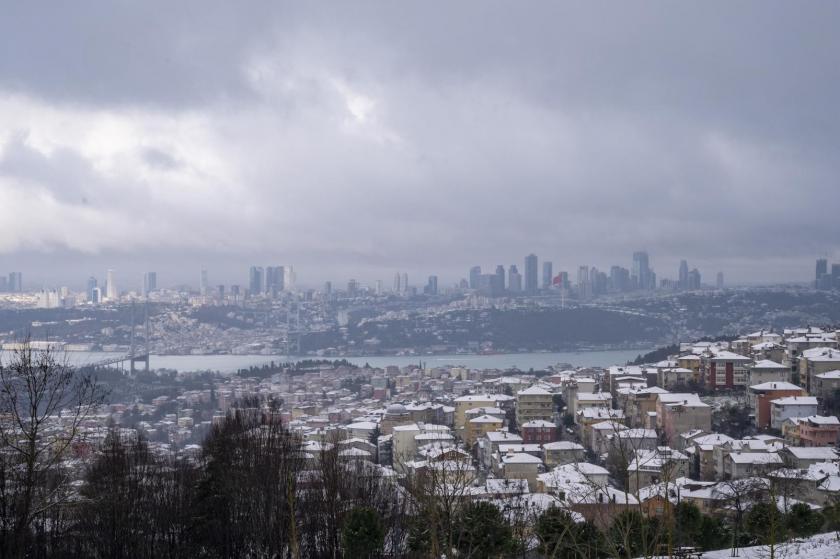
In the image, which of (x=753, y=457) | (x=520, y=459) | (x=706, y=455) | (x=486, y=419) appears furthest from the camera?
(x=486, y=419)

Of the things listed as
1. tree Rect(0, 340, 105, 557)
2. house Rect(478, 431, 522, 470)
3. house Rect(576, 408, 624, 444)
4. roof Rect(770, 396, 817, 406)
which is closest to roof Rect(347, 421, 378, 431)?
house Rect(478, 431, 522, 470)

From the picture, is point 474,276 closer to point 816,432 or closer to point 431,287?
point 431,287

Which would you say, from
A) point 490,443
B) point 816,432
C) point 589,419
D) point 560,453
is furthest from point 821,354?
point 490,443

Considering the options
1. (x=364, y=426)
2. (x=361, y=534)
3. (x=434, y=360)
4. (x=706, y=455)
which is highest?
(x=361, y=534)

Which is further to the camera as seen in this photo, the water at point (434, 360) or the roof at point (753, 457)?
the water at point (434, 360)

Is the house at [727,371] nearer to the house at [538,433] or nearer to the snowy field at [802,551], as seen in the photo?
the house at [538,433]

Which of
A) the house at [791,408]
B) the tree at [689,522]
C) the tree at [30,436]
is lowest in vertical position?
the house at [791,408]

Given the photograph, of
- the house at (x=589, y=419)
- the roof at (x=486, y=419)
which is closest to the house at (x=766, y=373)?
the house at (x=589, y=419)
